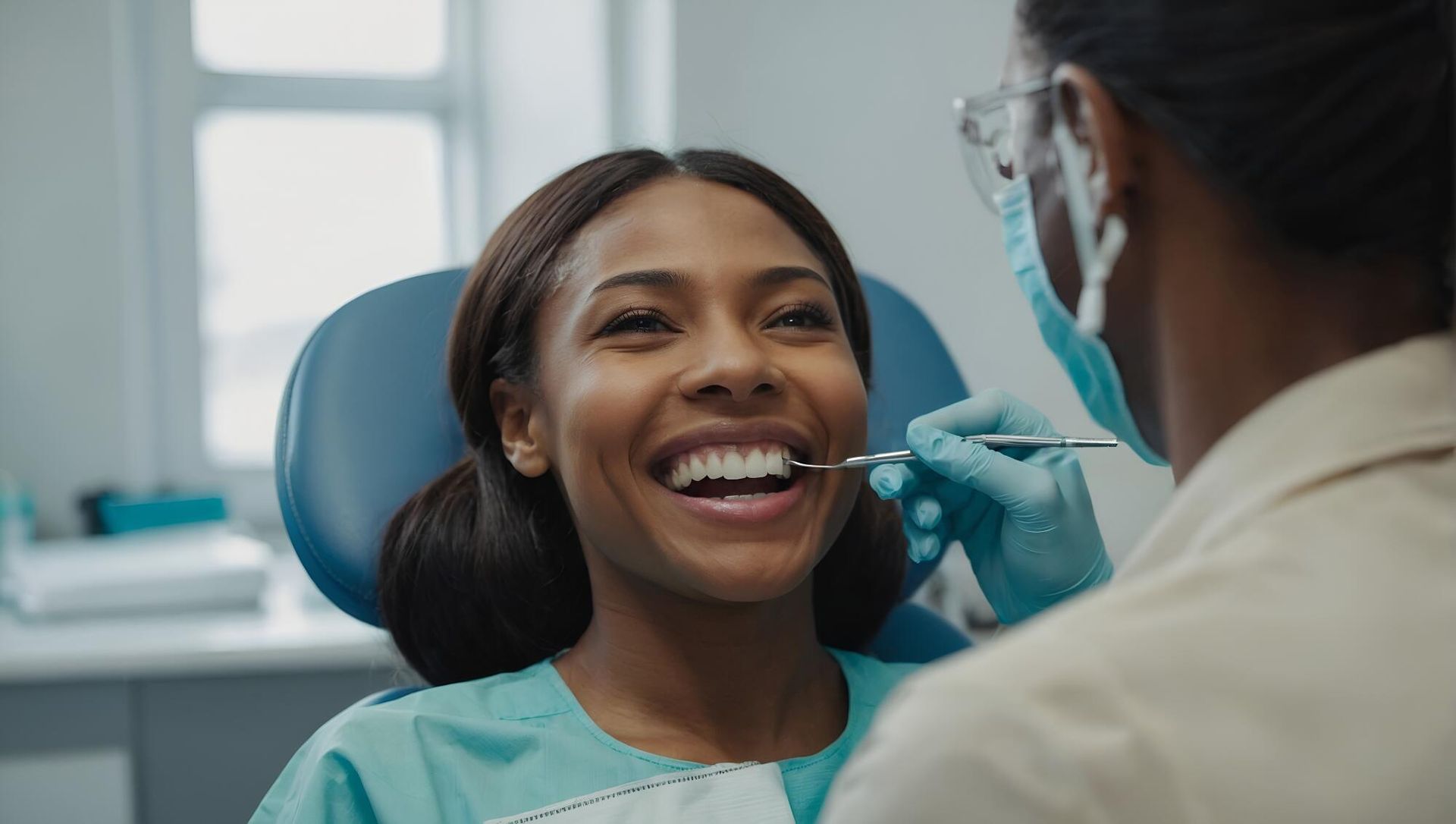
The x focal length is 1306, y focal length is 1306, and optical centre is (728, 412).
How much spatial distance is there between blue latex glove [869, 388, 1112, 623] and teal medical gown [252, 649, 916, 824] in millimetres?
215

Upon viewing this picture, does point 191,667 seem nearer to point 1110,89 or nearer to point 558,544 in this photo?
point 558,544

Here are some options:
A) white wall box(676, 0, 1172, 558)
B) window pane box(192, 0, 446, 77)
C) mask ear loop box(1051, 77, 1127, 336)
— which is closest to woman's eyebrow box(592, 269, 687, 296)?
mask ear loop box(1051, 77, 1127, 336)

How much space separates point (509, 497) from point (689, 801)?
432 millimetres

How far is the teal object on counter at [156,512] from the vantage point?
2.59 m

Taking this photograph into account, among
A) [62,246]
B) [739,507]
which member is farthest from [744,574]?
[62,246]

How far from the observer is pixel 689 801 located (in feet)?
3.88

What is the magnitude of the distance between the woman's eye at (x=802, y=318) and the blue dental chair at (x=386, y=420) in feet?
0.94

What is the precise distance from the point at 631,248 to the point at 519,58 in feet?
5.64

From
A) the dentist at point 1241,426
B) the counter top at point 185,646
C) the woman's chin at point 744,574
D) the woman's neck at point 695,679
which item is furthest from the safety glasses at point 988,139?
the counter top at point 185,646

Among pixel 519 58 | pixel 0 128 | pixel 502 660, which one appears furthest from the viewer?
pixel 519 58

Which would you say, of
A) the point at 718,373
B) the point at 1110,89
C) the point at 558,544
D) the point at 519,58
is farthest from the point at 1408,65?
the point at 519,58

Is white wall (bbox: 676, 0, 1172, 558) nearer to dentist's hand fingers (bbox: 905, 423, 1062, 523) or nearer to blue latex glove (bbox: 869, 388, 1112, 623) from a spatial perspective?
blue latex glove (bbox: 869, 388, 1112, 623)

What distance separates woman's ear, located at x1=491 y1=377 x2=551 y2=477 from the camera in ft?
4.49

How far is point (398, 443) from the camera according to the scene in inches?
59.0
